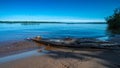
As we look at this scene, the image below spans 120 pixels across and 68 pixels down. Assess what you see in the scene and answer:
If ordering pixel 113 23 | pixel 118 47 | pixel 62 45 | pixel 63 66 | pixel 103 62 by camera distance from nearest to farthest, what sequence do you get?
pixel 63 66 < pixel 103 62 < pixel 118 47 < pixel 62 45 < pixel 113 23

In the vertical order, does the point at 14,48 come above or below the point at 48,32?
above

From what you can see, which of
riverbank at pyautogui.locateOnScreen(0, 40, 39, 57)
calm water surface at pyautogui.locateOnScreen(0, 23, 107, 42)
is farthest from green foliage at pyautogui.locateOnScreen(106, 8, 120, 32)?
riverbank at pyautogui.locateOnScreen(0, 40, 39, 57)

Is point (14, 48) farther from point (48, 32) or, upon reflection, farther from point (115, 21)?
point (115, 21)

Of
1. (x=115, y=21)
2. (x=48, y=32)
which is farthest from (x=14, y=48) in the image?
(x=115, y=21)

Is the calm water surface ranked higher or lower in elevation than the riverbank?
lower

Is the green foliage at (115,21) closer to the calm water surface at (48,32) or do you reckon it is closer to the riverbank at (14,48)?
the calm water surface at (48,32)

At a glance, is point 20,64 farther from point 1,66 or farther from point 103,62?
point 103,62

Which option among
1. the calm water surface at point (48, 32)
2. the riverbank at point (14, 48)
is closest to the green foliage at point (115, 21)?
the calm water surface at point (48, 32)

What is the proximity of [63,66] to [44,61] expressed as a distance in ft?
4.51

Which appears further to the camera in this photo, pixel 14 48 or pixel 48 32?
pixel 48 32

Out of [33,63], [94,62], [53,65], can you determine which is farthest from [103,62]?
[33,63]

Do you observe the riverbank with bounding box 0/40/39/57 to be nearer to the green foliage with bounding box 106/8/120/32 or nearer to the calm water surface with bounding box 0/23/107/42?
the calm water surface with bounding box 0/23/107/42

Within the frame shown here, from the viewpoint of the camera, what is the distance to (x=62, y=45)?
555 inches

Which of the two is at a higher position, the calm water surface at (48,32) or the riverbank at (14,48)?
the riverbank at (14,48)
